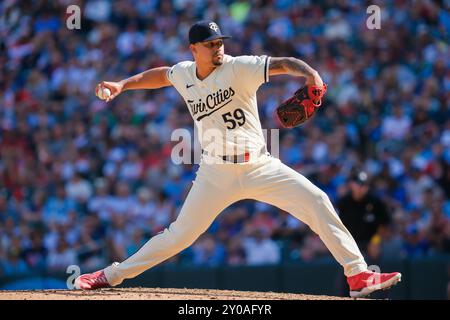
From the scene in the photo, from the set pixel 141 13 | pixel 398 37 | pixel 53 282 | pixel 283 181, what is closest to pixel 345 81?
pixel 398 37

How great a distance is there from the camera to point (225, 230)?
38.0 ft

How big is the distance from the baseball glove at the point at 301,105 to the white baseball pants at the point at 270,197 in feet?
1.26

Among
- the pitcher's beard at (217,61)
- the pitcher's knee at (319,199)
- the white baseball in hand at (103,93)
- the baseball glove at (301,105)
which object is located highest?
the pitcher's beard at (217,61)

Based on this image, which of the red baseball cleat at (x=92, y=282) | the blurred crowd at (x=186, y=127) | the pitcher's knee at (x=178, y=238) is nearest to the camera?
the pitcher's knee at (x=178, y=238)

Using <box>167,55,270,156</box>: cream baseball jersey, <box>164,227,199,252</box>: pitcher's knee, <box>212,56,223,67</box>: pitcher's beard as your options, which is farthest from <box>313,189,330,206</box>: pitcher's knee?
<box>212,56,223,67</box>: pitcher's beard

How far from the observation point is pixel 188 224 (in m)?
6.53

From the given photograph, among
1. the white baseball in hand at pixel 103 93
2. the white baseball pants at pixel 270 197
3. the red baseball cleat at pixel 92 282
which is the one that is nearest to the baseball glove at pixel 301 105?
the white baseball pants at pixel 270 197

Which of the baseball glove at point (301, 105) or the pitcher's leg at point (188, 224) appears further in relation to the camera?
the pitcher's leg at point (188, 224)

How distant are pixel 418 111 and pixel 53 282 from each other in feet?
16.6

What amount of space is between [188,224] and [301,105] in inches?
46.2

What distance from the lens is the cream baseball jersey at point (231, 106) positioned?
6336mm

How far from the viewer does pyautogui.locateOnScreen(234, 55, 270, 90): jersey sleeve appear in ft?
20.5

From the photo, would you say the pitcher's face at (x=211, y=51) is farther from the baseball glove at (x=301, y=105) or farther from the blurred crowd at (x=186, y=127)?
the blurred crowd at (x=186, y=127)
